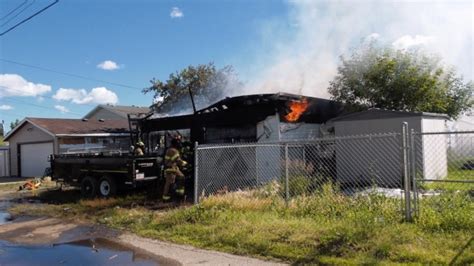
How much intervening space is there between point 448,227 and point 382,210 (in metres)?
1.20

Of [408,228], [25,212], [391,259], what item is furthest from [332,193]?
[25,212]

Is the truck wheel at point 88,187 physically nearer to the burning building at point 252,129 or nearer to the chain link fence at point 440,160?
the burning building at point 252,129

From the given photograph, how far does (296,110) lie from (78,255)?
9796 millimetres

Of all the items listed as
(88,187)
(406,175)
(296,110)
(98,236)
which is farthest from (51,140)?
(406,175)

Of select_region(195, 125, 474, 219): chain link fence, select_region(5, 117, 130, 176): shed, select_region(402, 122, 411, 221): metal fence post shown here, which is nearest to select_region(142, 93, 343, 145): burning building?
select_region(195, 125, 474, 219): chain link fence

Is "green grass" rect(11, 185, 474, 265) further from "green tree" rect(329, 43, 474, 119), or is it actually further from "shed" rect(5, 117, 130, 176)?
"shed" rect(5, 117, 130, 176)

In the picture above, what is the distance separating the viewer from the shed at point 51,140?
26391mm

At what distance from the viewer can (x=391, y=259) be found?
5930mm

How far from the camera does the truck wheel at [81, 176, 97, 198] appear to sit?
14.5 metres

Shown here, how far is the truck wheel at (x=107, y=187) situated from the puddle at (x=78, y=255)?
5305 millimetres

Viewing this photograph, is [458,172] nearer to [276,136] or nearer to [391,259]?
[276,136]

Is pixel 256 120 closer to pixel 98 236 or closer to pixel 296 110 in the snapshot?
pixel 296 110

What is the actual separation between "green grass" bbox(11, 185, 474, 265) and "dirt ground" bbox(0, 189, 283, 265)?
0.28 metres

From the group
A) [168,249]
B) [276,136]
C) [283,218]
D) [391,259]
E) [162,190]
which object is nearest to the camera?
[391,259]
